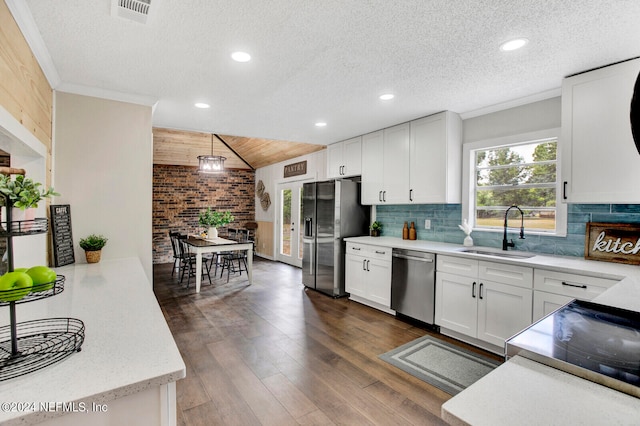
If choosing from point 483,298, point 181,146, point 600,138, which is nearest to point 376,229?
point 483,298

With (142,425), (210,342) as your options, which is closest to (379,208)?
(210,342)

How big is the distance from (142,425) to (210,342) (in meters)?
2.31

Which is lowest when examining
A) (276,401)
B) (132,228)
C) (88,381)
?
(276,401)

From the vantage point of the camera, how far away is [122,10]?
179cm

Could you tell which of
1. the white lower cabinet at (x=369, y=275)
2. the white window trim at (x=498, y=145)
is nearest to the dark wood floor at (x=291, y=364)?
the white lower cabinet at (x=369, y=275)

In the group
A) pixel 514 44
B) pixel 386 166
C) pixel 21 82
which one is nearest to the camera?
pixel 21 82

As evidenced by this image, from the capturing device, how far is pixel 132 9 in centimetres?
179

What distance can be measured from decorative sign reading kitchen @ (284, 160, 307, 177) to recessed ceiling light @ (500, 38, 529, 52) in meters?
5.02

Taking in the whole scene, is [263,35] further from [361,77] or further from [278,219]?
[278,219]

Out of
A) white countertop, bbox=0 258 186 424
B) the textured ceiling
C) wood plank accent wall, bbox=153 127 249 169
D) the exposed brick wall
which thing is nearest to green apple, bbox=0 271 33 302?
white countertop, bbox=0 258 186 424

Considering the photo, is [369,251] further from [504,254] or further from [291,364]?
[291,364]

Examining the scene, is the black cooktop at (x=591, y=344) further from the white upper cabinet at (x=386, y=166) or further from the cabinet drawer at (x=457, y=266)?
the white upper cabinet at (x=386, y=166)

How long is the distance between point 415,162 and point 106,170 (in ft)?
11.1

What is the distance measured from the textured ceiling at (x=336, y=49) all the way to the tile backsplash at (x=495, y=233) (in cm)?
117
